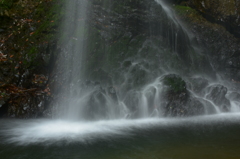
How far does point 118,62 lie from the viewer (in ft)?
30.2

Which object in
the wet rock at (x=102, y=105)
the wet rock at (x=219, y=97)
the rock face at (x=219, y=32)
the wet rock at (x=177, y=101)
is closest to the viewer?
the wet rock at (x=102, y=105)

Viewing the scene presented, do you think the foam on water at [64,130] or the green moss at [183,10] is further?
the green moss at [183,10]

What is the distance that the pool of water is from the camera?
4.09m

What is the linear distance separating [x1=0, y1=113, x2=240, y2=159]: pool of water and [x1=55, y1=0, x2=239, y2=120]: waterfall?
1267 mm

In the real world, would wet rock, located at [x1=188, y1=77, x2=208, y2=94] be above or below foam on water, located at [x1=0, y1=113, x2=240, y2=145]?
above

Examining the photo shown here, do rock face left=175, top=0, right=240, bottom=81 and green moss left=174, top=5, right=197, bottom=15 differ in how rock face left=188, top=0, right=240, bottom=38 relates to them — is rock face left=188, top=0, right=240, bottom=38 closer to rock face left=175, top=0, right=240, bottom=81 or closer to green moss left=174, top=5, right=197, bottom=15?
rock face left=175, top=0, right=240, bottom=81

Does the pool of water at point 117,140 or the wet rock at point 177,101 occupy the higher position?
the wet rock at point 177,101

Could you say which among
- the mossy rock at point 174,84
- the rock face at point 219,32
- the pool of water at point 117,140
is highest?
the rock face at point 219,32

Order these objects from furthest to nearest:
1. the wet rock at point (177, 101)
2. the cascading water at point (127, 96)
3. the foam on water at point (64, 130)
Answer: the wet rock at point (177, 101), the foam on water at point (64, 130), the cascading water at point (127, 96)

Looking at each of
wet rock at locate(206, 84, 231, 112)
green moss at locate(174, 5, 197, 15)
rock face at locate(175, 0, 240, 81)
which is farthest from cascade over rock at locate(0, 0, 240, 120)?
green moss at locate(174, 5, 197, 15)

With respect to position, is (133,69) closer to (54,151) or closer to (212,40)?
(54,151)

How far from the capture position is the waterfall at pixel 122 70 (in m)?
8.02

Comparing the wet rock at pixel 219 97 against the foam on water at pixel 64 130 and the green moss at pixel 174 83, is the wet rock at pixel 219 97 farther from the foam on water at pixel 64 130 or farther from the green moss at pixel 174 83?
the foam on water at pixel 64 130

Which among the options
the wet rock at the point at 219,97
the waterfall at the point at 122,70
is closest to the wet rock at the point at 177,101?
the waterfall at the point at 122,70
